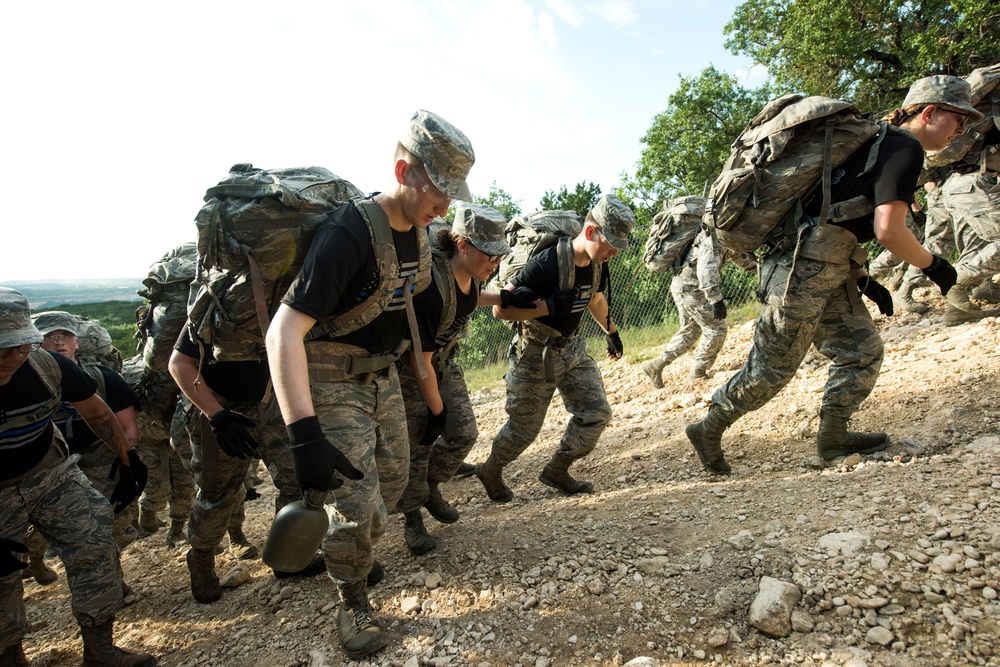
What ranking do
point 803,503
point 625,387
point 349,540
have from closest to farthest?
point 349,540
point 803,503
point 625,387

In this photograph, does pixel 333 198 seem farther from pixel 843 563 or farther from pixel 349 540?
pixel 843 563

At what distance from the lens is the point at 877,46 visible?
36.6ft

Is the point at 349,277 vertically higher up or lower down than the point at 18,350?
higher up

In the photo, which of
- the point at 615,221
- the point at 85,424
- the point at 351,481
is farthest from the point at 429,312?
the point at 85,424

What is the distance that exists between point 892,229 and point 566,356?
192cm

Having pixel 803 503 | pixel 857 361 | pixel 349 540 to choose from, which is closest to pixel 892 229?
pixel 857 361

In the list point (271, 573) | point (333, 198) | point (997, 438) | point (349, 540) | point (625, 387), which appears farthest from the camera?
point (625, 387)

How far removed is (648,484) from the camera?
4008 mm

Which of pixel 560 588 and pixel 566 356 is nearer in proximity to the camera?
pixel 560 588


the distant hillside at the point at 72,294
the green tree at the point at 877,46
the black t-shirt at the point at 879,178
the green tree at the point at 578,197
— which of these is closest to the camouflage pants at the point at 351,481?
the black t-shirt at the point at 879,178

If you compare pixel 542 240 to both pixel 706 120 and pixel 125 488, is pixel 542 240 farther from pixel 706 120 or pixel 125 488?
pixel 706 120

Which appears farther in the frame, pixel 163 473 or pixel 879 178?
pixel 163 473

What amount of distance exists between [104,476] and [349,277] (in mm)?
2855

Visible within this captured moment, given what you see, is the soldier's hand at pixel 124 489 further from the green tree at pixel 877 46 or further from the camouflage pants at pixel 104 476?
the green tree at pixel 877 46
